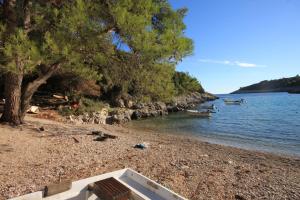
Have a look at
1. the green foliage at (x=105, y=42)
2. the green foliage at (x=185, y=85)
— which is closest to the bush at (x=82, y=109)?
the green foliage at (x=185, y=85)

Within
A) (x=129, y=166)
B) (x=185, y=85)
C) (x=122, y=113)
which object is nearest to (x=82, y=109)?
(x=122, y=113)

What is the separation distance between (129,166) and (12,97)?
673cm

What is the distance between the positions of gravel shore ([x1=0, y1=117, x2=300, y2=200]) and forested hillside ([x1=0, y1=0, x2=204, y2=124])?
2.54 metres

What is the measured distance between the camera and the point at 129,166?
24.8 feet

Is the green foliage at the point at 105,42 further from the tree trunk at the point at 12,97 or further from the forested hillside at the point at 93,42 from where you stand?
the tree trunk at the point at 12,97

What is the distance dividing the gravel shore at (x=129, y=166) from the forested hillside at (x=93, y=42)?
2539 mm

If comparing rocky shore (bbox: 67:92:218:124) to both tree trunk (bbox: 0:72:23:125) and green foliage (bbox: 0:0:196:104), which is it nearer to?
tree trunk (bbox: 0:72:23:125)

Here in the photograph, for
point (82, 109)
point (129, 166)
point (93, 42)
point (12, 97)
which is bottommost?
point (129, 166)

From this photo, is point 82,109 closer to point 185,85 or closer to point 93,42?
point 185,85

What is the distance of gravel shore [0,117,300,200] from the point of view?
5.96 m

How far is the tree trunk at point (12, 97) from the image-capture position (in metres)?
10.9

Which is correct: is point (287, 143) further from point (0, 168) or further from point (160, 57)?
point (0, 168)

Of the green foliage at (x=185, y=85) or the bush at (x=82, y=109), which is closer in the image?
the green foliage at (x=185, y=85)

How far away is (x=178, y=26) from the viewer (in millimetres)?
10586
